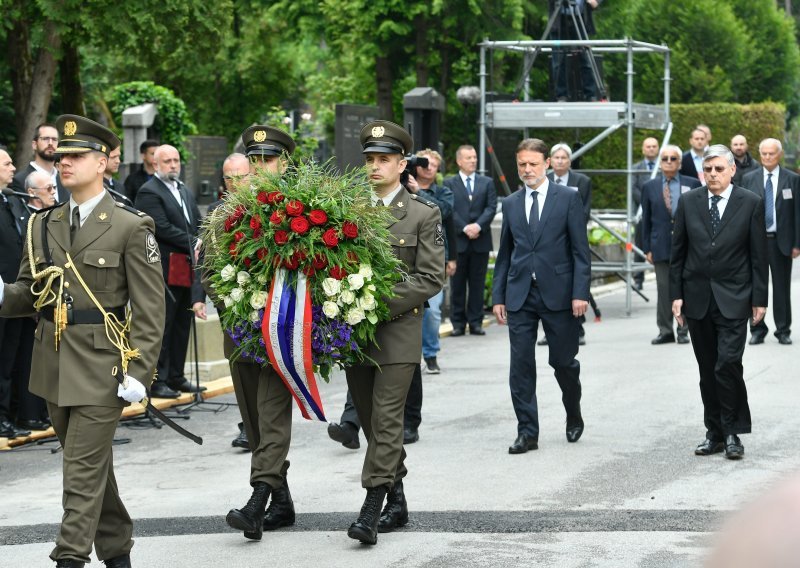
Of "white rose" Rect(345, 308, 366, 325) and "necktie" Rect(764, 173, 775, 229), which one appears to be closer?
"white rose" Rect(345, 308, 366, 325)

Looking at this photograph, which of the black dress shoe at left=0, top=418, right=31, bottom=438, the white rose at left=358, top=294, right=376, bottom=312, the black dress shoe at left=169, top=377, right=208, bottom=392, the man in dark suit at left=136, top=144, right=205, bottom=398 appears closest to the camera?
the white rose at left=358, top=294, right=376, bottom=312

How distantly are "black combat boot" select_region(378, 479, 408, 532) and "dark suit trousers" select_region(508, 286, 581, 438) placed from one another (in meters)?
2.29

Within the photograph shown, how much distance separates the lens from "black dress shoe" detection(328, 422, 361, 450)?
26.9 ft

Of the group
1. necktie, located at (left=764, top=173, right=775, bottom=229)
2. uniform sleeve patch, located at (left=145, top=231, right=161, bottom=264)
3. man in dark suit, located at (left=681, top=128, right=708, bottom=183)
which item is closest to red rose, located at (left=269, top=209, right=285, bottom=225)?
uniform sleeve patch, located at (left=145, top=231, right=161, bottom=264)

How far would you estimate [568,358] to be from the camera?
880 cm

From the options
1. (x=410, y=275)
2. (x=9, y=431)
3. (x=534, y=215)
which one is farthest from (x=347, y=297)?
(x=9, y=431)

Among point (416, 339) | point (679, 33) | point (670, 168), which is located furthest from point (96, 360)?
point (679, 33)

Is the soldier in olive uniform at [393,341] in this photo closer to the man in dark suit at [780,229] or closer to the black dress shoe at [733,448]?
the black dress shoe at [733,448]

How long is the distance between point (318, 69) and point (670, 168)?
144 ft

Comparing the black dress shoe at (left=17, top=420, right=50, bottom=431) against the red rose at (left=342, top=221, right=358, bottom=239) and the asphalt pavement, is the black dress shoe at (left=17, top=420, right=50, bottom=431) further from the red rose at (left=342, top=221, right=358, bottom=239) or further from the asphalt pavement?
the red rose at (left=342, top=221, right=358, bottom=239)

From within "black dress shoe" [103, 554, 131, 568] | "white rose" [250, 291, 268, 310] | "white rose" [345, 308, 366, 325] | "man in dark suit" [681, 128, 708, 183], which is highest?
"man in dark suit" [681, 128, 708, 183]

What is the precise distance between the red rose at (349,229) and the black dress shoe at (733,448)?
3358 mm

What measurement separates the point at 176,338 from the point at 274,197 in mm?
5294

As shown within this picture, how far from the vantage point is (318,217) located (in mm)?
6059
